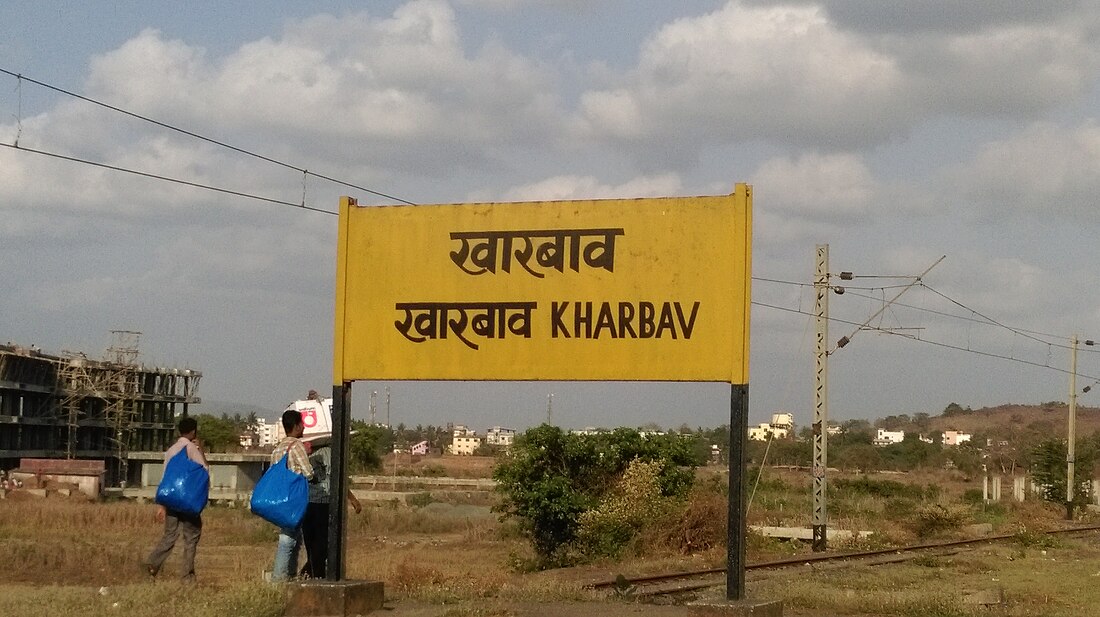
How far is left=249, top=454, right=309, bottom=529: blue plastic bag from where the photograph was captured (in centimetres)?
998

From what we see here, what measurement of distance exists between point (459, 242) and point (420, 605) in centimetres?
324

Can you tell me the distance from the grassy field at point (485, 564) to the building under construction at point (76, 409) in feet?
89.9

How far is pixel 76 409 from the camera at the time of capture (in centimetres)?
7894

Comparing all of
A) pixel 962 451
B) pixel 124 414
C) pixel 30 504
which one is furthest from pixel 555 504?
pixel 962 451

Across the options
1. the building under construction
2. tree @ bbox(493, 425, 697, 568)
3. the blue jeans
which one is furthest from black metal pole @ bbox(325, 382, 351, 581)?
the building under construction

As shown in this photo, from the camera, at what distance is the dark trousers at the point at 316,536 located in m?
10.8

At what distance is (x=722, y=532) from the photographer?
25.8 m

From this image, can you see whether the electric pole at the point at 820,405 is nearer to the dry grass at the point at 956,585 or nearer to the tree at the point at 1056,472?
the dry grass at the point at 956,585

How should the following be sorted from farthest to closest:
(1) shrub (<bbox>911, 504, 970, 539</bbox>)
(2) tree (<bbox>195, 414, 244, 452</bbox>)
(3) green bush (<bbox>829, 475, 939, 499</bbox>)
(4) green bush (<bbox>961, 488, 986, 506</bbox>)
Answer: (2) tree (<bbox>195, 414, 244, 452</bbox>), (3) green bush (<bbox>829, 475, 939, 499</bbox>), (4) green bush (<bbox>961, 488, 986, 506</bbox>), (1) shrub (<bbox>911, 504, 970, 539</bbox>)

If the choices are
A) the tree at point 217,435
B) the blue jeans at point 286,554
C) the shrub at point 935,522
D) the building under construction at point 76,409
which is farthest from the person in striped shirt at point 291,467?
the tree at point 217,435

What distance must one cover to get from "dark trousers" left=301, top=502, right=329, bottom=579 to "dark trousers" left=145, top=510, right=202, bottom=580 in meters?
1.04

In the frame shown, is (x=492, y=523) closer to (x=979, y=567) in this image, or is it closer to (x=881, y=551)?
(x=881, y=551)

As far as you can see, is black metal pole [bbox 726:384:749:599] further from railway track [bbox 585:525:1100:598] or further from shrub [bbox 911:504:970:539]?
shrub [bbox 911:504:970:539]

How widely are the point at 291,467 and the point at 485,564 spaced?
17.3m
